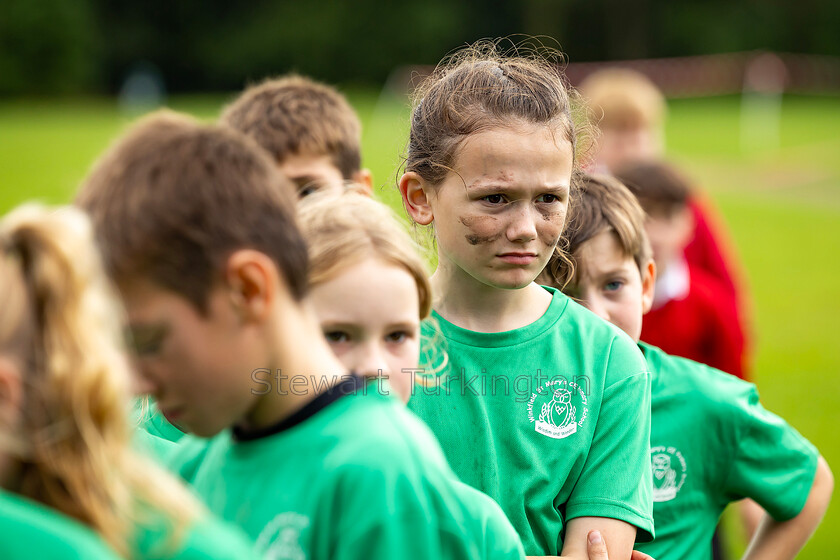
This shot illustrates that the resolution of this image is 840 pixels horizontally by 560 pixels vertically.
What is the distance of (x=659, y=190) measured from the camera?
498 centimetres

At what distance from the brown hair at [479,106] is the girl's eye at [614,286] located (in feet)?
1.62

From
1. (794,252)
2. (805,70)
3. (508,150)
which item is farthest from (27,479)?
(805,70)

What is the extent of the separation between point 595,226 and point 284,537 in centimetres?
188

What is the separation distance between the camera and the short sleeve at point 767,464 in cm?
318

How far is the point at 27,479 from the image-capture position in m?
1.50

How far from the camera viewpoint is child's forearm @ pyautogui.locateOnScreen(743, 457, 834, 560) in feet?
10.8

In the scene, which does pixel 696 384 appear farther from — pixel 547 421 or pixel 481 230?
pixel 481 230

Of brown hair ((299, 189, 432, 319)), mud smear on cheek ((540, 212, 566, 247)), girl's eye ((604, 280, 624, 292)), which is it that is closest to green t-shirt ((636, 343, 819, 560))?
girl's eye ((604, 280, 624, 292))

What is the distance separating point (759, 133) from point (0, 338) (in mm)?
33648

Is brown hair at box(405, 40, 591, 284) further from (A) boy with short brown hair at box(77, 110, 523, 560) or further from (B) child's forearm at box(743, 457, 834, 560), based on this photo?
(B) child's forearm at box(743, 457, 834, 560)

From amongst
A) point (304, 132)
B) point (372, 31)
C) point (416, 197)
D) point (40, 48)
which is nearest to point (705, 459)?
point (416, 197)

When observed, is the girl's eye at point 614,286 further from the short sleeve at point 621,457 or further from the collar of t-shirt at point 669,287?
the collar of t-shirt at point 669,287

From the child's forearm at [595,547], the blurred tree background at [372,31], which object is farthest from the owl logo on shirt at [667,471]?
the blurred tree background at [372,31]

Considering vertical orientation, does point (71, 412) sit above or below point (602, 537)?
above
